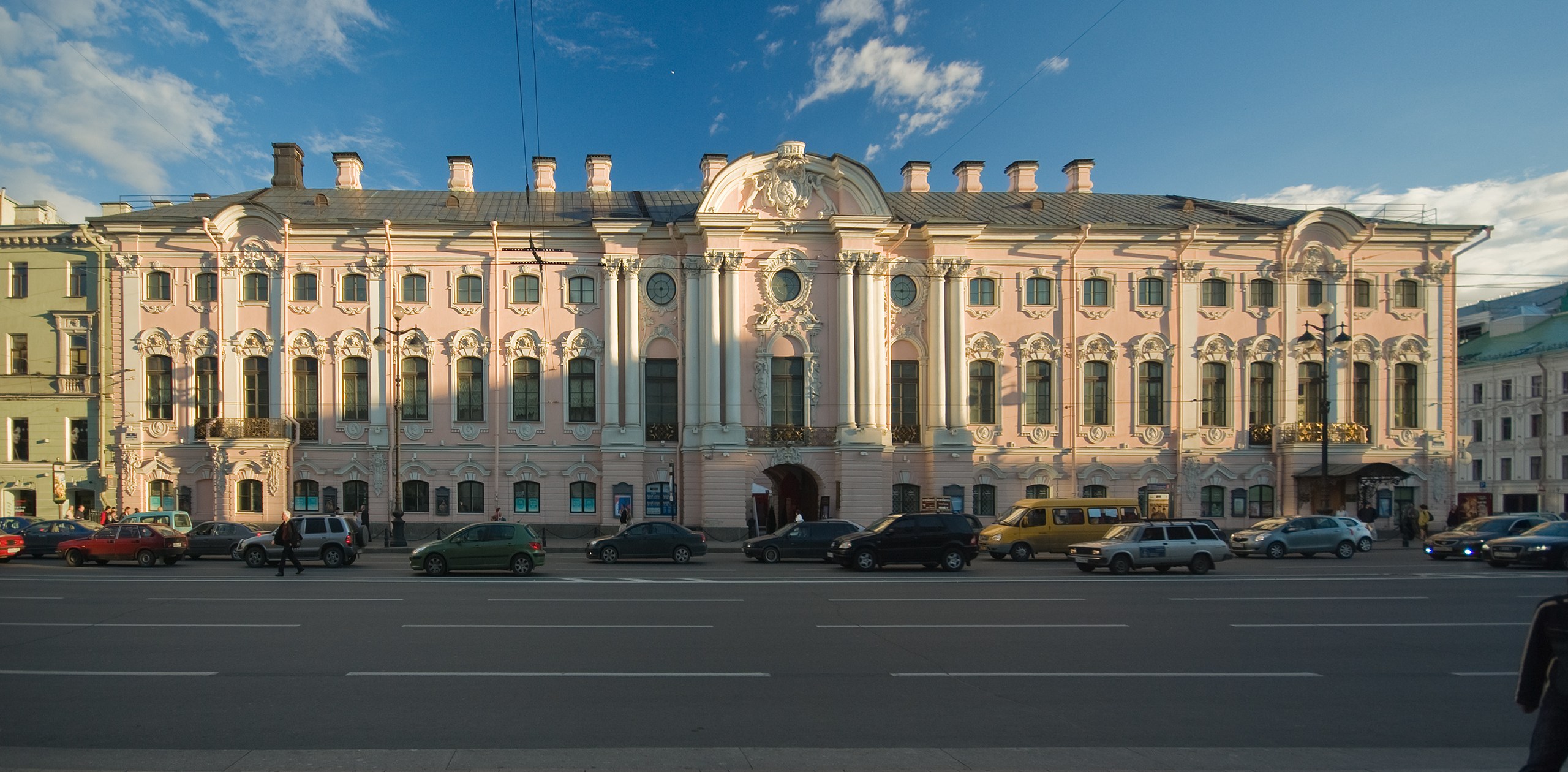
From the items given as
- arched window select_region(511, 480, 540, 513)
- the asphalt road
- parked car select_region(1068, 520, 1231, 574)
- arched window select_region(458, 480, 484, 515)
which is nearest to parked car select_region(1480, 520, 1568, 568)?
the asphalt road

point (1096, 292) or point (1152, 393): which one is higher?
point (1096, 292)

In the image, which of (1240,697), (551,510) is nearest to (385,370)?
(551,510)

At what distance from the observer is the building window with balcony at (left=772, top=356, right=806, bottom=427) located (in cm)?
3672

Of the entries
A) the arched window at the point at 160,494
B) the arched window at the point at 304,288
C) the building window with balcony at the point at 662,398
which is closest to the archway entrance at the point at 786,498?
the building window with balcony at the point at 662,398

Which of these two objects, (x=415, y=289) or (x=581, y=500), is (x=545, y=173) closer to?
(x=415, y=289)

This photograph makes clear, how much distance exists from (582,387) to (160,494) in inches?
643

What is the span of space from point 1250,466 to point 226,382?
40.3 m

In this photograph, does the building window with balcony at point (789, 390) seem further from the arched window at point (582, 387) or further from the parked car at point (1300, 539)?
the parked car at point (1300, 539)

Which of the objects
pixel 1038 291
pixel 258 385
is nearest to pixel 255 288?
pixel 258 385

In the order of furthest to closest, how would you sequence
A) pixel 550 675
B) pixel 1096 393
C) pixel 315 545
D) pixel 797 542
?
1. pixel 1096 393
2. pixel 797 542
3. pixel 315 545
4. pixel 550 675

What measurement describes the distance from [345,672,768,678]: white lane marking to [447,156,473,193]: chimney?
34.3m

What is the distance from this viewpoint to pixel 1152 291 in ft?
126

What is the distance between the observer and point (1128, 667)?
10789mm

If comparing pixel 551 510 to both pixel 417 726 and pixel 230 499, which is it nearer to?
pixel 230 499
